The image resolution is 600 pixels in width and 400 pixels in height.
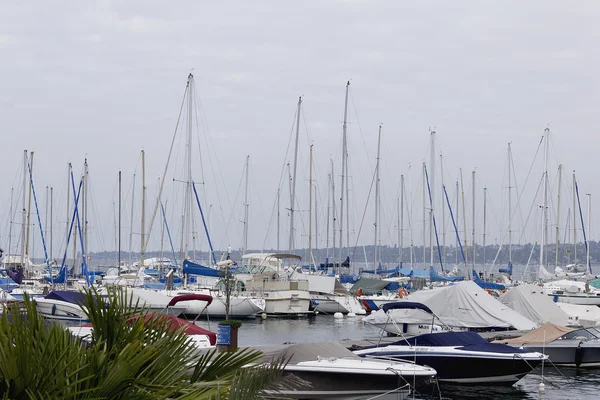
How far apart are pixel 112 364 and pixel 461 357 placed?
20.1m

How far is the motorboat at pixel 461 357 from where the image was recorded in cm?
2474

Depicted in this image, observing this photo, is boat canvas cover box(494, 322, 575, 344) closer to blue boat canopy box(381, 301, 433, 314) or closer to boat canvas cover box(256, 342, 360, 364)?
blue boat canopy box(381, 301, 433, 314)

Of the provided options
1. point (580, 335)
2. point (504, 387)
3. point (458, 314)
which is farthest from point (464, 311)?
point (504, 387)

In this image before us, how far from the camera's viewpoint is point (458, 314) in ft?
110

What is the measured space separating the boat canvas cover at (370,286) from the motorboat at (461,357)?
1365 inches

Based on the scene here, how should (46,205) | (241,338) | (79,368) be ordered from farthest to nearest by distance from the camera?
(46,205), (241,338), (79,368)

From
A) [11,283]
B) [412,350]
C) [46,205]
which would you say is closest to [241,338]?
[412,350]

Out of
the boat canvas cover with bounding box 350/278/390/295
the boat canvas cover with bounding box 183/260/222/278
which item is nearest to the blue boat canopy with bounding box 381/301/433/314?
the boat canvas cover with bounding box 183/260/222/278

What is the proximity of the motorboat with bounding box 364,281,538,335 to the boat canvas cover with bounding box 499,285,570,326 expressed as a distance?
3.03 metres

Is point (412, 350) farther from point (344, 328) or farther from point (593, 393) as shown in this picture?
point (344, 328)

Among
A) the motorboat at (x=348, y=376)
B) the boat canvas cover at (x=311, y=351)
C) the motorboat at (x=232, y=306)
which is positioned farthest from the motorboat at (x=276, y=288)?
the motorboat at (x=348, y=376)

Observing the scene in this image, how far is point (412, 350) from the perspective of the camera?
24.6 metres

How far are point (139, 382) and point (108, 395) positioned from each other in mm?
345

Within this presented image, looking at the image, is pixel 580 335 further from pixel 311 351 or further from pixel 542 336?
pixel 311 351
